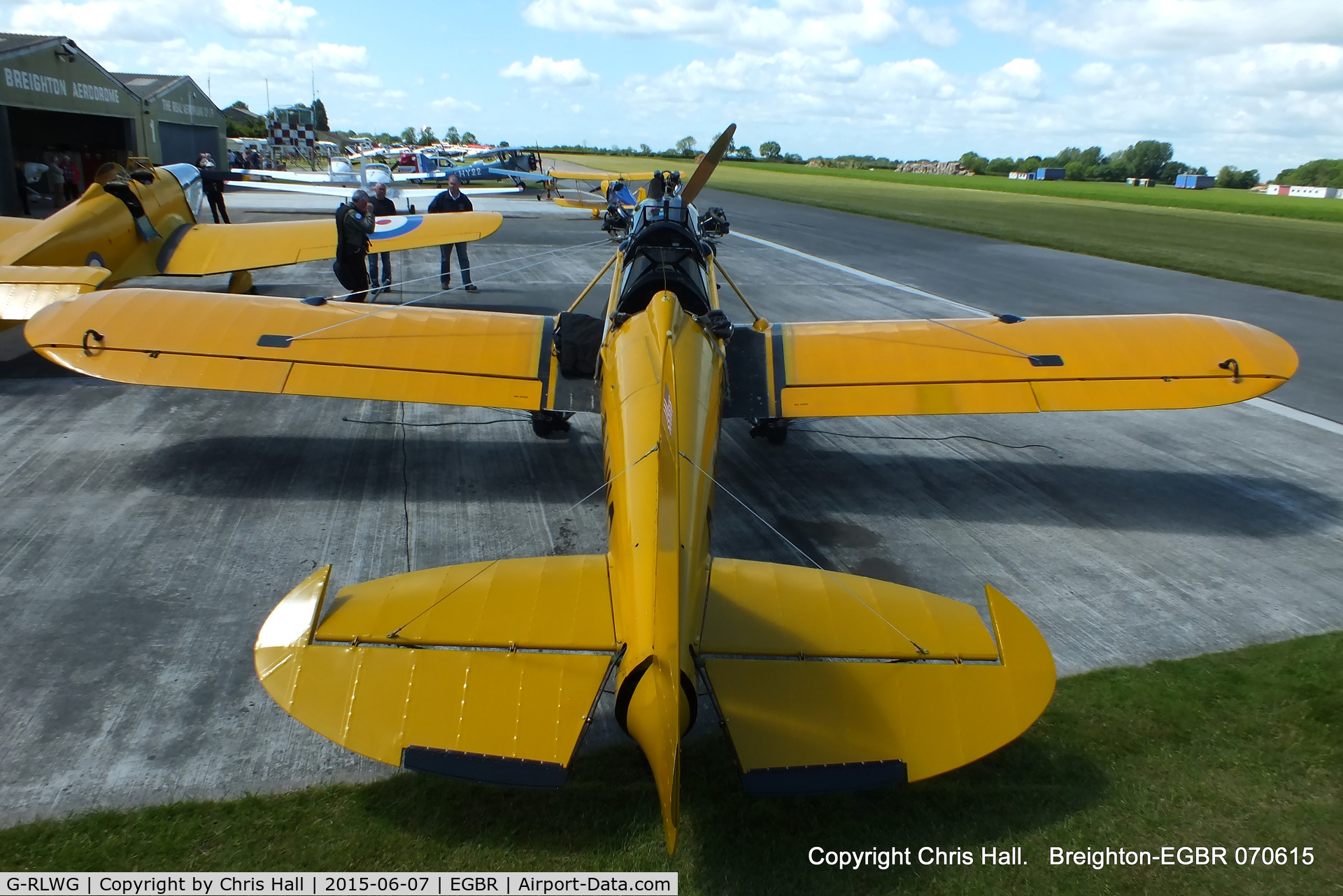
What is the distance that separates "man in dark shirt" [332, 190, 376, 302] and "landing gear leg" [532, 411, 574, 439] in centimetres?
478

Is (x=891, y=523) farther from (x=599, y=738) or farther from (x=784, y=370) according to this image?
(x=599, y=738)

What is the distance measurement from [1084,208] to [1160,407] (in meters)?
Result: 50.5

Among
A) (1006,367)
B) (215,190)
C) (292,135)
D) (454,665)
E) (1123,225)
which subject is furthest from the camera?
(292,135)

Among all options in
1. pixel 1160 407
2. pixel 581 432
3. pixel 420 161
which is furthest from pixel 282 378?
pixel 420 161

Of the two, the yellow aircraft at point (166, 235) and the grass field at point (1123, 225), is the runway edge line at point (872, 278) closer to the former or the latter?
the yellow aircraft at point (166, 235)

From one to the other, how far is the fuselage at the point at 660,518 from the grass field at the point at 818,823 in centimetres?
79

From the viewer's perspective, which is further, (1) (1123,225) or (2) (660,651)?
(1) (1123,225)

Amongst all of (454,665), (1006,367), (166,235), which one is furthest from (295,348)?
(166,235)

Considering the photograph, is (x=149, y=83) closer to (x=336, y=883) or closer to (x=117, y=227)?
(x=117, y=227)

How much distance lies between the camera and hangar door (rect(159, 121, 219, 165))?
36.1 m

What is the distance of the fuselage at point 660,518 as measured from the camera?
2.84 metres

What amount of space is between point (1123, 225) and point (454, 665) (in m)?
43.8

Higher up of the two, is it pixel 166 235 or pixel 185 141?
pixel 185 141

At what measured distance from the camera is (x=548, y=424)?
8.43m
